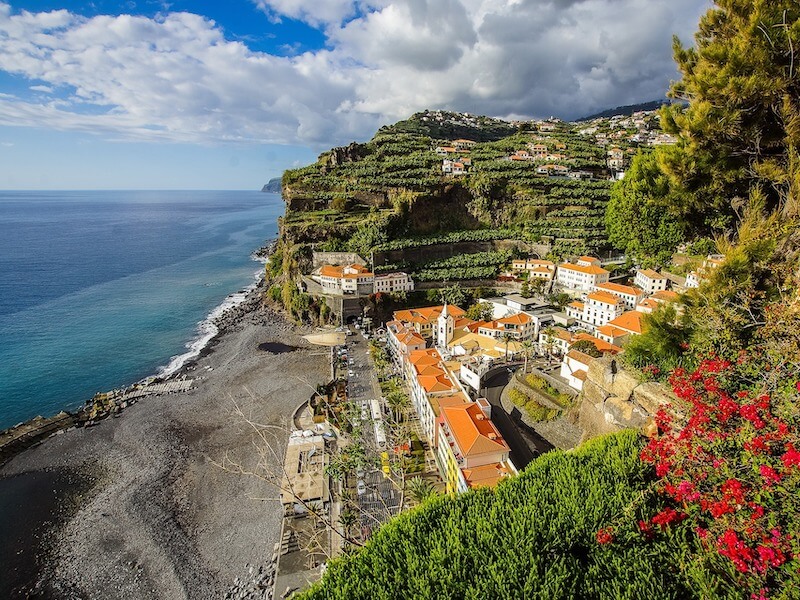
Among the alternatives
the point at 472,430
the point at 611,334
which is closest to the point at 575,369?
the point at 472,430

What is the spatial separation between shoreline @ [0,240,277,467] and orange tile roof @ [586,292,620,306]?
3114cm

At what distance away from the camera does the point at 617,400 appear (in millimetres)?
9188

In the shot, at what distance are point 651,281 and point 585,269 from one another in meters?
5.18

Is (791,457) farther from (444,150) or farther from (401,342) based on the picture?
(444,150)

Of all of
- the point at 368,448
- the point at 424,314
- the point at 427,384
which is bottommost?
the point at 368,448

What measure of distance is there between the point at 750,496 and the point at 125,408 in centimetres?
3118

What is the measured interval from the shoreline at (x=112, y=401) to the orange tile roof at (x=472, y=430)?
21.2 metres

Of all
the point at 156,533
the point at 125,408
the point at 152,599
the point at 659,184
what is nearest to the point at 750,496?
the point at 659,184

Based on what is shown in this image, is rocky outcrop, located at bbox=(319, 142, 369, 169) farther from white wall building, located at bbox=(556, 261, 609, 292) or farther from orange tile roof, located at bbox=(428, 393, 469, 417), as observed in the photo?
orange tile roof, located at bbox=(428, 393, 469, 417)

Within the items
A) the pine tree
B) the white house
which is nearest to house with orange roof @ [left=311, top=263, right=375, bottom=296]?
the white house

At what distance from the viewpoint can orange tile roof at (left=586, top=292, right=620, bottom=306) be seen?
28484 mm

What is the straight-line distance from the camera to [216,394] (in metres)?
27.2

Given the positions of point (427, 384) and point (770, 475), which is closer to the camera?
point (770, 475)

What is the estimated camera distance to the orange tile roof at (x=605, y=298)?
28484 mm
